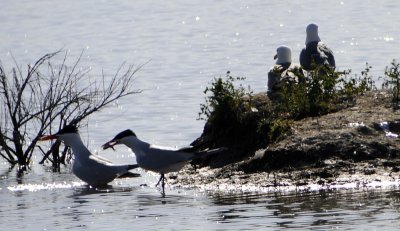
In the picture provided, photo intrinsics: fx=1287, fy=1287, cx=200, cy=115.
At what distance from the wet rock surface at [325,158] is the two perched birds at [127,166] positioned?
0.26m

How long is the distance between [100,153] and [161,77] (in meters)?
7.83

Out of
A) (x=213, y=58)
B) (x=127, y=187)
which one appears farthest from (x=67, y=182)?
(x=213, y=58)

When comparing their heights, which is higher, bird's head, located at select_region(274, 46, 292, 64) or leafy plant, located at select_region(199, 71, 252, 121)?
bird's head, located at select_region(274, 46, 292, 64)

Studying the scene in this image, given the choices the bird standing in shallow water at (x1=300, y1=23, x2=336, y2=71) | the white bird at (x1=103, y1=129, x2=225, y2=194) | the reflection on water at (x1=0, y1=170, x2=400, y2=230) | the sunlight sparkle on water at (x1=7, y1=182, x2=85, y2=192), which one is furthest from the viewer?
the bird standing in shallow water at (x1=300, y1=23, x2=336, y2=71)

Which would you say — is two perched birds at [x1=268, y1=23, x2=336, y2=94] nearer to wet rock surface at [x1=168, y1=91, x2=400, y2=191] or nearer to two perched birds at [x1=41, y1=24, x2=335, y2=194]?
two perched birds at [x1=41, y1=24, x2=335, y2=194]

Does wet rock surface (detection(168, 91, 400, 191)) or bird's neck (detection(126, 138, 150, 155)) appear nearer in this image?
wet rock surface (detection(168, 91, 400, 191))

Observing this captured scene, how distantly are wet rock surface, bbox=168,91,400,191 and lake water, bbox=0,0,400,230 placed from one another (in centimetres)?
35

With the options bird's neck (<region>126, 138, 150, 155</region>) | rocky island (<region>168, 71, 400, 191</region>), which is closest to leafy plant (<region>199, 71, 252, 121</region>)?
rocky island (<region>168, 71, 400, 191</region>)

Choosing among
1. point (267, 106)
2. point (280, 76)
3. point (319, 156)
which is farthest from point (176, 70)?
point (319, 156)

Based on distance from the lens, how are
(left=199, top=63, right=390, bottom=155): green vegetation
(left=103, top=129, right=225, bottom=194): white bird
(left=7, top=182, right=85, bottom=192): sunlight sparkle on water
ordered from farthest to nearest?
(left=7, top=182, right=85, bottom=192): sunlight sparkle on water < (left=199, top=63, right=390, bottom=155): green vegetation < (left=103, top=129, right=225, bottom=194): white bird

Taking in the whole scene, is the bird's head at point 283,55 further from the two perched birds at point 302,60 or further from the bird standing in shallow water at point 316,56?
the bird standing in shallow water at point 316,56

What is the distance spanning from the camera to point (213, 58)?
1197 inches

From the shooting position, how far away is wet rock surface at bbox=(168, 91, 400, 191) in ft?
43.2

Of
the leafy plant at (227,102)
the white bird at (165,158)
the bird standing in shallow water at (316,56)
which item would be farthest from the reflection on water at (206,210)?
the bird standing in shallow water at (316,56)
